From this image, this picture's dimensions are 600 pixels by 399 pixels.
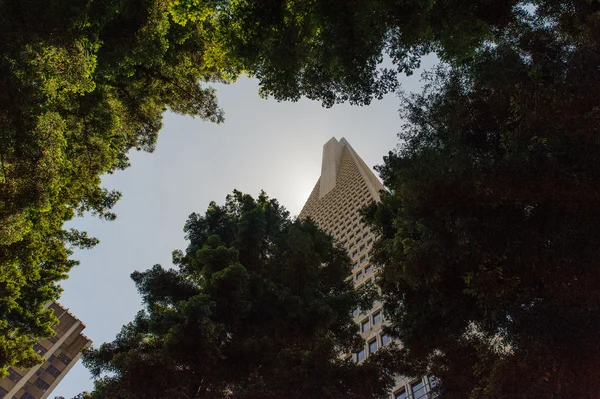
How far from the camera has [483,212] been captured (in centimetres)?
961

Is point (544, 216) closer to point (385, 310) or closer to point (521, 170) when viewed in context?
point (521, 170)

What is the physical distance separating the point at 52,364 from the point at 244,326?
45.9m

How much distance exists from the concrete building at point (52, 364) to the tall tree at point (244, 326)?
36.0m

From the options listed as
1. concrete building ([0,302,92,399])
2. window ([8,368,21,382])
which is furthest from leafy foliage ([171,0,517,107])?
window ([8,368,21,382])

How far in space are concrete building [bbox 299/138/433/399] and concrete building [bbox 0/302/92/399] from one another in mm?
31049

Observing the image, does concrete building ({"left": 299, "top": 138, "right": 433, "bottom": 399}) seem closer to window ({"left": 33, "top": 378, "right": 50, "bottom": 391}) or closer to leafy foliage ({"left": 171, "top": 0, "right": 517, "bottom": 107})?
leafy foliage ({"left": 171, "top": 0, "right": 517, "bottom": 107})

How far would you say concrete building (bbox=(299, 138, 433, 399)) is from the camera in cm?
1758

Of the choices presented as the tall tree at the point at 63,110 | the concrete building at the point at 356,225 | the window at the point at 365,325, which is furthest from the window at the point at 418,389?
the tall tree at the point at 63,110

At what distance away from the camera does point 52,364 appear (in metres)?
45.8

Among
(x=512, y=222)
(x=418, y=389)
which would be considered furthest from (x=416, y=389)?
(x=512, y=222)

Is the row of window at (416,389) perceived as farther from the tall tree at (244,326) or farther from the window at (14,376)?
the window at (14,376)

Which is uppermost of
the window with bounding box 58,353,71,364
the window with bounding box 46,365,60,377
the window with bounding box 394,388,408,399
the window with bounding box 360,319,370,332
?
the window with bounding box 360,319,370,332

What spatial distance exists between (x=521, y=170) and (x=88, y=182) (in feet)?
37.3

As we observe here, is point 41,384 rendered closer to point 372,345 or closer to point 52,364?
point 52,364
